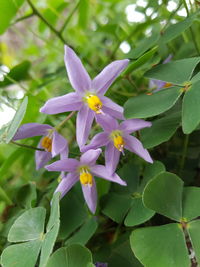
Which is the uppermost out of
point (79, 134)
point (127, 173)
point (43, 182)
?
point (79, 134)

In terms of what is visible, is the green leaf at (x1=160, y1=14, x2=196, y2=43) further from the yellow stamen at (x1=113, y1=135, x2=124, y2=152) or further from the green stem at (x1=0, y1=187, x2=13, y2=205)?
the green stem at (x1=0, y1=187, x2=13, y2=205)

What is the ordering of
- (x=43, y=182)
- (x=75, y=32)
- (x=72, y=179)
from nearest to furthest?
(x=72, y=179) < (x=43, y=182) < (x=75, y=32)

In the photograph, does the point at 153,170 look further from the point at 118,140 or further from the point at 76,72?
the point at 76,72

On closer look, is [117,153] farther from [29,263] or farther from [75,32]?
[75,32]

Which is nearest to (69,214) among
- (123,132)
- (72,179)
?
(72,179)

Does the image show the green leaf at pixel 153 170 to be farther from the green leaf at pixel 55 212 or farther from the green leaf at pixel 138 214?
the green leaf at pixel 55 212

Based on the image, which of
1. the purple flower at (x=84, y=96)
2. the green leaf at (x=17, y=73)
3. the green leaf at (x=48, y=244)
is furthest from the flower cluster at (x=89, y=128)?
the green leaf at (x=17, y=73)
